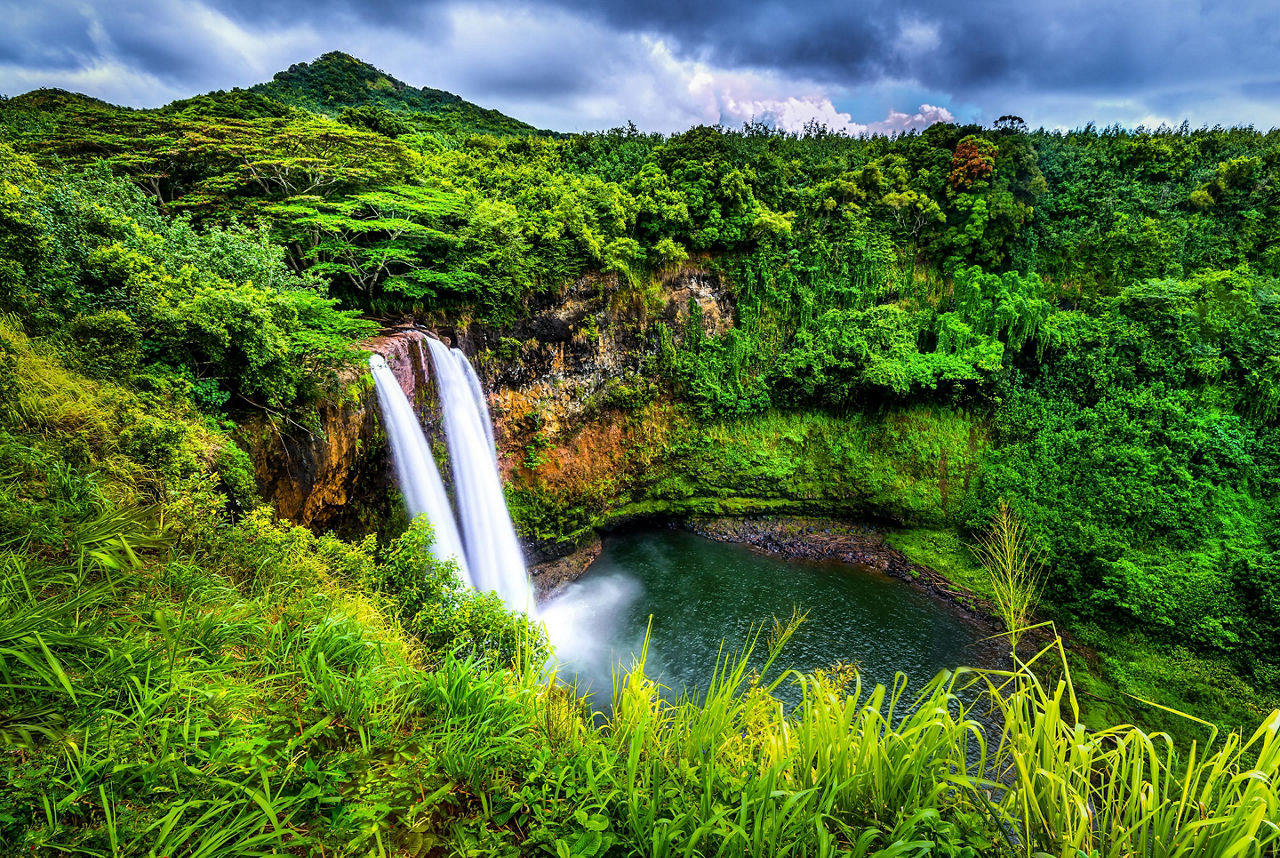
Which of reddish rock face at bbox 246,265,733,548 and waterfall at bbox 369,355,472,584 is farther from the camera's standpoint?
waterfall at bbox 369,355,472,584

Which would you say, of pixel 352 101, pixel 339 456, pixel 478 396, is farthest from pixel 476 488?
pixel 352 101

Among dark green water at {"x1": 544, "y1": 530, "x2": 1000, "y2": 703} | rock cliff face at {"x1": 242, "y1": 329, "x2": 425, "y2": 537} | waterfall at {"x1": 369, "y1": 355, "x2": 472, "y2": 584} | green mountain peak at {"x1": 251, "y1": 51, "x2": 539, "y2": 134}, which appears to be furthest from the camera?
green mountain peak at {"x1": 251, "y1": 51, "x2": 539, "y2": 134}

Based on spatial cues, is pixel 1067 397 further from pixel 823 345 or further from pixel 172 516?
pixel 172 516

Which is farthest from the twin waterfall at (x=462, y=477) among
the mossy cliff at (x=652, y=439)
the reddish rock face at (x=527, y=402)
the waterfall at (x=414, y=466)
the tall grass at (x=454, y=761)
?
the tall grass at (x=454, y=761)

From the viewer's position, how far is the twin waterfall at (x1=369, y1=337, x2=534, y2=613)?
7.58m

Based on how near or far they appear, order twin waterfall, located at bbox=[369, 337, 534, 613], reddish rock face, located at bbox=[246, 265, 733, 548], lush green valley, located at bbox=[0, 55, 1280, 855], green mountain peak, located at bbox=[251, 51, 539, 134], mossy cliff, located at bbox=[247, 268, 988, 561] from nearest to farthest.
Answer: lush green valley, located at bbox=[0, 55, 1280, 855] → reddish rock face, located at bbox=[246, 265, 733, 548] → twin waterfall, located at bbox=[369, 337, 534, 613] → mossy cliff, located at bbox=[247, 268, 988, 561] → green mountain peak, located at bbox=[251, 51, 539, 134]

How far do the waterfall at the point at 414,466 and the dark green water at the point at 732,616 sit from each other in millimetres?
3250

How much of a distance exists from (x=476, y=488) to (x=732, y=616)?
20.5 feet

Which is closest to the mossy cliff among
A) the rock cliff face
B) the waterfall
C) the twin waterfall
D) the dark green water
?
the twin waterfall

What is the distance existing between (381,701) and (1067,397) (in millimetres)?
17094

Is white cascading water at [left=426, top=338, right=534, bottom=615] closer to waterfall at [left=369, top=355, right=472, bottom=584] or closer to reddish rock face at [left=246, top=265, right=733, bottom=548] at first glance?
reddish rock face at [left=246, top=265, right=733, bottom=548]

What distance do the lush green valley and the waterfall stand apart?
47cm

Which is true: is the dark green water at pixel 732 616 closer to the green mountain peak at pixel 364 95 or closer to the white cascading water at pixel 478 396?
the white cascading water at pixel 478 396

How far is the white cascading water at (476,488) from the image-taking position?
29.0 ft
